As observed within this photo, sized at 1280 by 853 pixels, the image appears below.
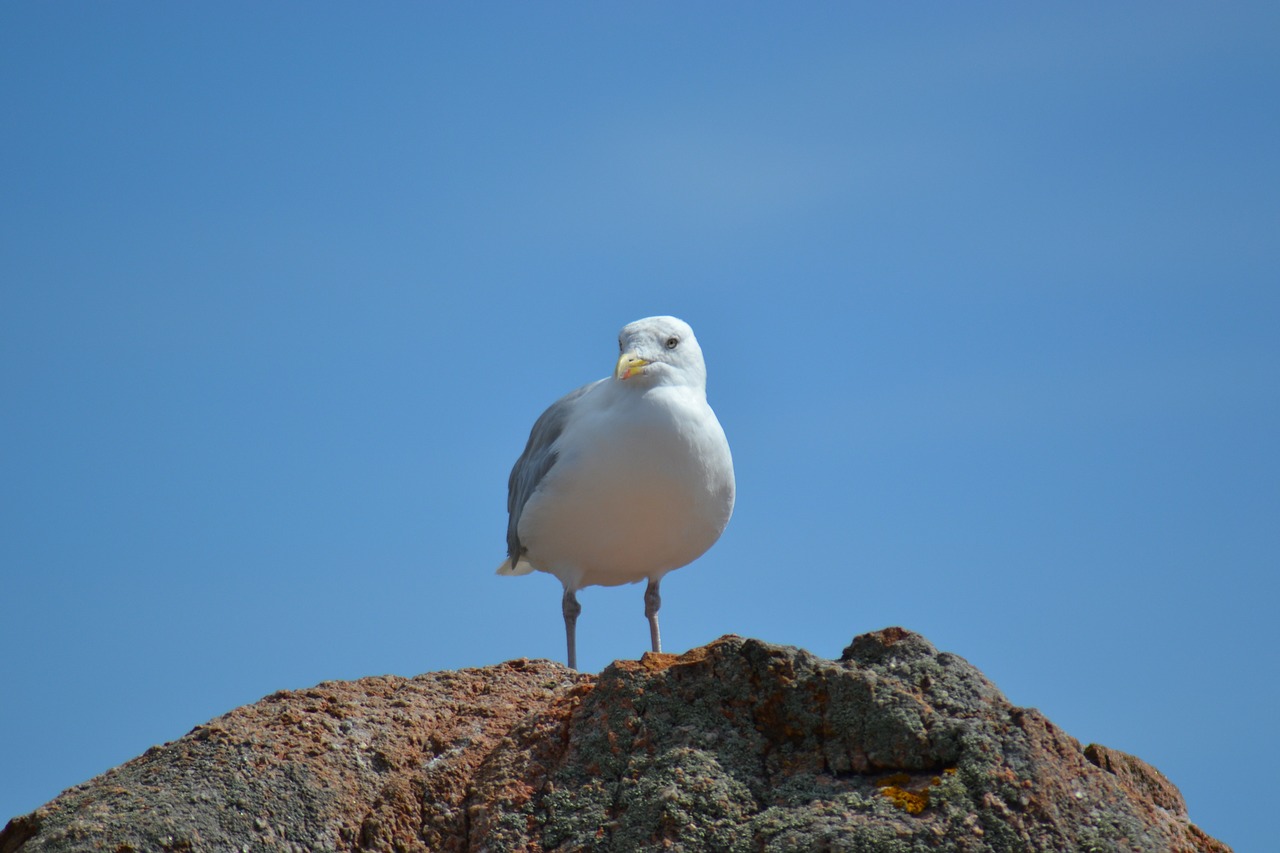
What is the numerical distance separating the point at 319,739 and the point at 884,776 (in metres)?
2.55

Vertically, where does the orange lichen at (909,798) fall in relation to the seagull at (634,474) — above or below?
below

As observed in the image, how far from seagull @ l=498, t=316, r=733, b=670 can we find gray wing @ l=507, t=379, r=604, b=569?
18 mm

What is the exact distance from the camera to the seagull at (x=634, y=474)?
10.3 metres

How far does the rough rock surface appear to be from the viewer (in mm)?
5074

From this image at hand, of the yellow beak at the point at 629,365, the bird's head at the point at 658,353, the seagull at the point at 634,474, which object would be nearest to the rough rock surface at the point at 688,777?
the seagull at the point at 634,474

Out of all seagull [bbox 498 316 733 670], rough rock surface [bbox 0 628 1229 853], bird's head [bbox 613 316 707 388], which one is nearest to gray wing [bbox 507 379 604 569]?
seagull [bbox 498 316 733 670]

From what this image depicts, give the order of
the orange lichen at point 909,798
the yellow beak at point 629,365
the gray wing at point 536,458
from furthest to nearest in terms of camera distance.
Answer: the gray wing at point 536,458
the yellow beak at point 629,365
the orange lichen at point 909,798

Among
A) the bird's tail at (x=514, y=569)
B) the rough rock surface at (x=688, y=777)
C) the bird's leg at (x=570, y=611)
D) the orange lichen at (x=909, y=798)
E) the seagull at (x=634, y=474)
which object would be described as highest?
the bird's tail at (x=514, y=569)

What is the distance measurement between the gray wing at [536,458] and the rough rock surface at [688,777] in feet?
15.2

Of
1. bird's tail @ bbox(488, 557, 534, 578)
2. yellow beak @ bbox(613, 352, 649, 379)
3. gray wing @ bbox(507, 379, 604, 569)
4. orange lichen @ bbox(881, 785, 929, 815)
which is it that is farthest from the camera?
bird's tail @ bbox(488, 557, 534, 578)

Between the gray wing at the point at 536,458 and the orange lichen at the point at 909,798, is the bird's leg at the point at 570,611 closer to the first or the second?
the gray wing at the point at 536,458

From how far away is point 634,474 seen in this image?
10.3 m

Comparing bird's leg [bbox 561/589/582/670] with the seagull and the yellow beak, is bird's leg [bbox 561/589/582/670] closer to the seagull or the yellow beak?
the seagull

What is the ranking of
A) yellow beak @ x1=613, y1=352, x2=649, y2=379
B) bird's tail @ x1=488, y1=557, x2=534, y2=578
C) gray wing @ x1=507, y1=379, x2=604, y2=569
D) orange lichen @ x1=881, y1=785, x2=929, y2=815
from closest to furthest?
1. orange lichen @ x1=881, y1=785, x2=929, y2=815
2. yellow beak @ x1=613, y1=352, x2=649, y2=379
3. gray wing @ x1=507, y1=379, x2=604, y2=569
4. bird's tail @ x1=488, y1=557, x2=534, y2=578
